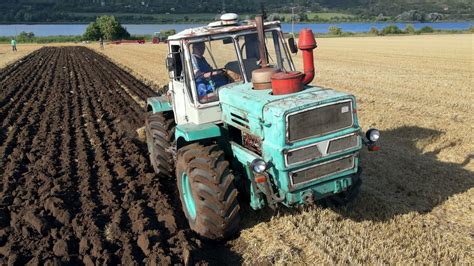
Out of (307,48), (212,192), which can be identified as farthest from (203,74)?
(212,192)

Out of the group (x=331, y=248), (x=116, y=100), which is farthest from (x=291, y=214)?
(x=116, y=100)

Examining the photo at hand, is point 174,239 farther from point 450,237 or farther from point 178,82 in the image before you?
point 450,237

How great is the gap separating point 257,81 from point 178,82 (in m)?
1.41

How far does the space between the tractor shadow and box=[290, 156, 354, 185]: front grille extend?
916mm

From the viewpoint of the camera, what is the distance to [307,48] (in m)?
5.02

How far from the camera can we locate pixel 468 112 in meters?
10.8

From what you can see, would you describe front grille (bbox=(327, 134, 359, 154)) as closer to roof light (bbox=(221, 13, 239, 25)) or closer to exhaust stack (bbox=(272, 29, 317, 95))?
exhaust stack (bbox=(272, 29, 317, 95))

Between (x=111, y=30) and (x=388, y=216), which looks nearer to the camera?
(x=388, y=216)

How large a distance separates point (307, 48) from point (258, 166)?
1492 mm

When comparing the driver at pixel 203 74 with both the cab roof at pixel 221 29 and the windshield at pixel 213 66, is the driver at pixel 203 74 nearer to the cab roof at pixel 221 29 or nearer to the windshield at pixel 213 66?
the windshield at pixel 213 66

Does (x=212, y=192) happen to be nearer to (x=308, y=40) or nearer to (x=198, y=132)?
(x=198, y=132)

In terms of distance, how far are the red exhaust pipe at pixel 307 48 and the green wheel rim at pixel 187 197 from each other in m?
1.79

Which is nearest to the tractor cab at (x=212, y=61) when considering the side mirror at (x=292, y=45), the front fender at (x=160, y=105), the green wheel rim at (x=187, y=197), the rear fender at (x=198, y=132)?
the rear fender at (x=198, y=132)

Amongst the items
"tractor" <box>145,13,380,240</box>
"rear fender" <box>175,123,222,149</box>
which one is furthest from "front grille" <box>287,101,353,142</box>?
"rear fender" <box>175,123,222,149</box>
